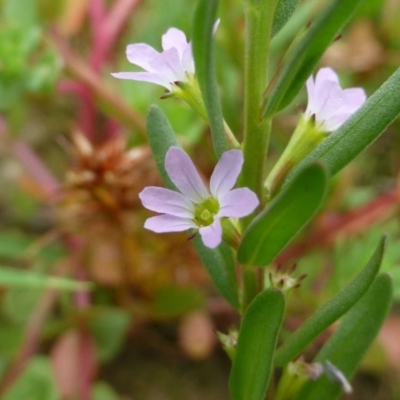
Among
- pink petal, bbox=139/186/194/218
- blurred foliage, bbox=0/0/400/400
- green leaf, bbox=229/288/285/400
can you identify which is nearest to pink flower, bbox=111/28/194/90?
Answer: pink petal, bbox=139/186/194/218

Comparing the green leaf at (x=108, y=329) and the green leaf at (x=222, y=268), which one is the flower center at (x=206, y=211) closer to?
the green leaf at (x=222, y=268)

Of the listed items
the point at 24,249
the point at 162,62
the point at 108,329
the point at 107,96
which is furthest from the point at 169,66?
the point at 24,249

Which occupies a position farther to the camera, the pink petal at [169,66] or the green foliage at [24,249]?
the green foliage at [24,249]

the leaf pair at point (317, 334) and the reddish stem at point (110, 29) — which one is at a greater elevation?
the leaf pair at point (317, 334)

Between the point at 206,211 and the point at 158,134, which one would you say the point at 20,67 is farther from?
the point at 206,211

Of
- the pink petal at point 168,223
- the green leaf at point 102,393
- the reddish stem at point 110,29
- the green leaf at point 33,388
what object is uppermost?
the pink petal at point 168,223

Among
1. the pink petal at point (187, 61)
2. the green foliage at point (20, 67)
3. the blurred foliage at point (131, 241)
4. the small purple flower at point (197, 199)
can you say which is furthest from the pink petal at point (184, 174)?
the green foliage at point (20, 67)

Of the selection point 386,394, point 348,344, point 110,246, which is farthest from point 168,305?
point 348,344

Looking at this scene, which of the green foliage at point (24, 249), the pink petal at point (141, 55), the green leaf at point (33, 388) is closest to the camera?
the pink petal at point (141, 55)
